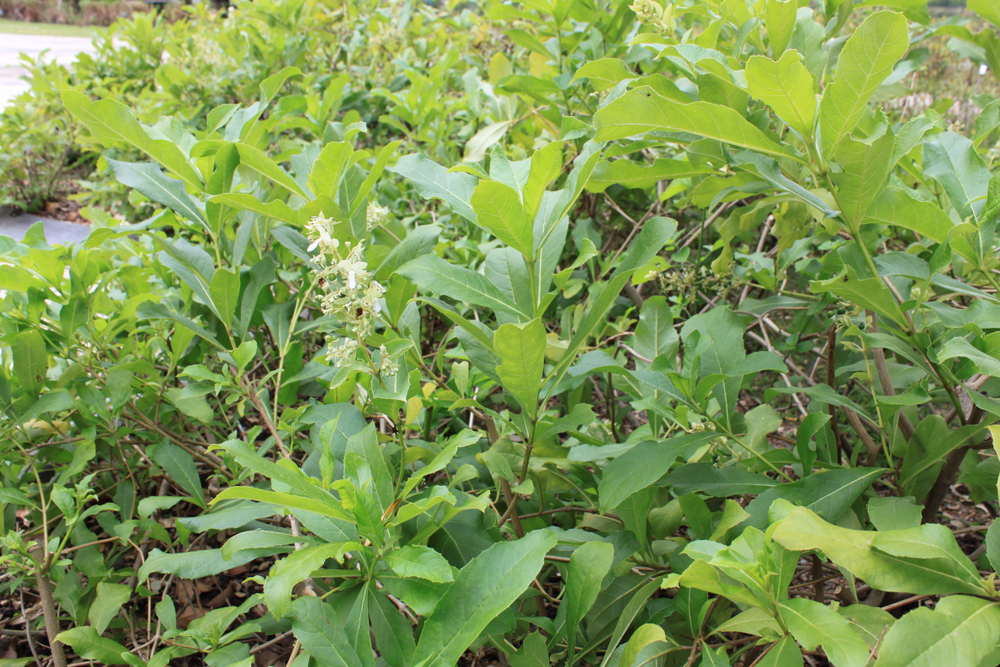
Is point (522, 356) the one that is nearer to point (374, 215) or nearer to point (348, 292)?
point (348, 292)

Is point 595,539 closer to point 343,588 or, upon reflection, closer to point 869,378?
point 343,588

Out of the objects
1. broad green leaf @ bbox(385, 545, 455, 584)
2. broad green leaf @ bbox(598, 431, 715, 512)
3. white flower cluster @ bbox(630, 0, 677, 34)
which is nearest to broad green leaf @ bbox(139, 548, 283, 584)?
broad green leaf @ bbox(385, 545, 455, 584)

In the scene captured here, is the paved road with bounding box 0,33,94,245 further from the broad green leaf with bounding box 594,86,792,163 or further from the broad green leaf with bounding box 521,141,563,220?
the broad green leaf with bounding box 594,86,792,163

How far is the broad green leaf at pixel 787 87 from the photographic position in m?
0.82

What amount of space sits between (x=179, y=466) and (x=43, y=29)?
24987mm

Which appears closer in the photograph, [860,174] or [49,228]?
[860,174]

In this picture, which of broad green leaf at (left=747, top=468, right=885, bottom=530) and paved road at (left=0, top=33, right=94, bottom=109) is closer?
broad green leaf at (left=747, top=468, right=885, bottom=530)

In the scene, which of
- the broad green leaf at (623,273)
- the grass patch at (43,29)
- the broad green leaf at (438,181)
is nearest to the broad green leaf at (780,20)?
the broad green leaf at (623,273)

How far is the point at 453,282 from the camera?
0.95 m

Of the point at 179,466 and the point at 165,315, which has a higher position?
the point at 165,315

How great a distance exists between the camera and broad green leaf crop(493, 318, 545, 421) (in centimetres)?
80

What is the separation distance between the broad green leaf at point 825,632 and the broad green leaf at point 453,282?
0.55 meters

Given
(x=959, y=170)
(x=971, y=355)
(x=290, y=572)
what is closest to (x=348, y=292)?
(x=290, y=572)

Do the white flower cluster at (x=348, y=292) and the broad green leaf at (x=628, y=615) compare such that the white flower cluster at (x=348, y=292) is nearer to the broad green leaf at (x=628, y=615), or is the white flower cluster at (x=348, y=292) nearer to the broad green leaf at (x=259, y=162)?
the broad green leaf at (x=259, y=162)
